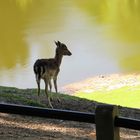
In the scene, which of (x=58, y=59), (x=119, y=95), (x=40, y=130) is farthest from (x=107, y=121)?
(x=119, y=95)

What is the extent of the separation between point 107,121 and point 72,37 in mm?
25298

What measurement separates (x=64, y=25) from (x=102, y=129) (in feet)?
97.5

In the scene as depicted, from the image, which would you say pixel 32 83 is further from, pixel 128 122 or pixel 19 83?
pixel 128 122

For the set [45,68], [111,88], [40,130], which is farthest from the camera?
[111,88]

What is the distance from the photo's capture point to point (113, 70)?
21969mm

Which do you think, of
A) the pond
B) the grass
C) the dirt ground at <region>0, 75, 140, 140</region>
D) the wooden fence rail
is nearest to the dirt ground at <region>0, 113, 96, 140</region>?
the dirt ground at <region>0, 75, 140, 140</region>

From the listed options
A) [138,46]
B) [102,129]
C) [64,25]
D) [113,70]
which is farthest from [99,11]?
[102,129]

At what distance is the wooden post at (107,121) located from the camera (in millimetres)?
2973

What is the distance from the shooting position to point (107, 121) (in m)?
2.99

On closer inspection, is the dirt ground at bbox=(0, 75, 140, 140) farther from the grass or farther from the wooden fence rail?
the grass

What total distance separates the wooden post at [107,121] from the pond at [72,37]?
16.3m

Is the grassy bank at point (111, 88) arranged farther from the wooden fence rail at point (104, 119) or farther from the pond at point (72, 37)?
the wooden fence rail at point (104, 119)

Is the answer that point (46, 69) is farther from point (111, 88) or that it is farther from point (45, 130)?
point (111, 88)

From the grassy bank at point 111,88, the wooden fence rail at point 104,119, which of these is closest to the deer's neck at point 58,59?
the wooden fence rail at point 104,119
